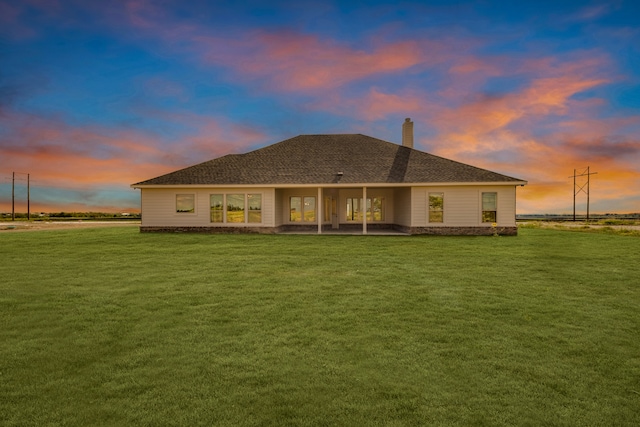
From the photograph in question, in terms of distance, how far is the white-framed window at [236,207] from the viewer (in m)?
21.3

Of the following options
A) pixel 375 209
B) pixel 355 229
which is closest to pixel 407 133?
pixel 375 209

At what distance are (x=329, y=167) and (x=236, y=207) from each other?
A: 649 centimetres

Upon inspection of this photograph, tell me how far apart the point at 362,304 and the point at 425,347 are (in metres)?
1.98

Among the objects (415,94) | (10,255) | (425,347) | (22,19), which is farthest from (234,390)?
(415,94)

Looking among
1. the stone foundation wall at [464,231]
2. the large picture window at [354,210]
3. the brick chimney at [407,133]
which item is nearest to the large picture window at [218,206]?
the large picture window at [354,210]

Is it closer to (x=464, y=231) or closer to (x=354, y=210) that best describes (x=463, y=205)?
(x=464, y=231)

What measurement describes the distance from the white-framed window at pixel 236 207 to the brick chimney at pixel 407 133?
12065 millimetres

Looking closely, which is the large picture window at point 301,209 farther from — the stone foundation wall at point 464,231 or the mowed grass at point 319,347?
the mowed grass at point 319,347

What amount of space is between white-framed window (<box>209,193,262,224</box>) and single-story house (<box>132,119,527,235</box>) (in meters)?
0.06

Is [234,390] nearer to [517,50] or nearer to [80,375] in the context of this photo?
[80,375]

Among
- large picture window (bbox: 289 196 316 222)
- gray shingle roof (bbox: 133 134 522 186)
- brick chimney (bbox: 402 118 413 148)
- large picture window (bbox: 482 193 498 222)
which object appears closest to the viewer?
large picture window (bbox: 482 193 498 222)

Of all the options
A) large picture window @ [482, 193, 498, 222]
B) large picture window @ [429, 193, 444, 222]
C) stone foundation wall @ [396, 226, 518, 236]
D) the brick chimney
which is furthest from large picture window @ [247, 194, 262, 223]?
large picture window @ [482, 193, 498, 222]

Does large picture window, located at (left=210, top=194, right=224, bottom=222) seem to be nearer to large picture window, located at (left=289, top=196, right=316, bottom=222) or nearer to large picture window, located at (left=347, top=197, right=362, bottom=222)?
large picture window, located at (left=289, top=196, right=316, bottom=222)

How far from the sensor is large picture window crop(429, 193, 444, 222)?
799 inches
